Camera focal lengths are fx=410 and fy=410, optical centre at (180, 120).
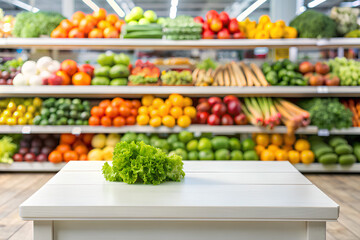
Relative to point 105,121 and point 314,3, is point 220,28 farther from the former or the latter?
point 314,3

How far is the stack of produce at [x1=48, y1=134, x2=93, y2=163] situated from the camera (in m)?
5.05

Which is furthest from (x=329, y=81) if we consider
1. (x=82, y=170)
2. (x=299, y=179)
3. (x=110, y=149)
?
(x=82, y=170)

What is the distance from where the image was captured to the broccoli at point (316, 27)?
509 cm

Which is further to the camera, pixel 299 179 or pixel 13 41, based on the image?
pixel 13 41

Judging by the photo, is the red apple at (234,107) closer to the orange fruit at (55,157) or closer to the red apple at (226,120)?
the red apple at (226,120)

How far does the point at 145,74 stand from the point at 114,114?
2.08 ft

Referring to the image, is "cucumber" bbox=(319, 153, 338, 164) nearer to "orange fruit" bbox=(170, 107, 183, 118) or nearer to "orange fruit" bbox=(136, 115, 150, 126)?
"orange fruit" bbox=(170, 107, 183, 118)

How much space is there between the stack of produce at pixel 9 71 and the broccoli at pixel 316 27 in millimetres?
3641

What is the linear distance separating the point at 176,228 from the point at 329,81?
395 cm

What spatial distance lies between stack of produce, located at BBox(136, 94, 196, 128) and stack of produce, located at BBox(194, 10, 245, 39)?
34.6 inches

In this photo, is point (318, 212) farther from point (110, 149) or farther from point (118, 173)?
point (110, 149)

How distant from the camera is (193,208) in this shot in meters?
1.63

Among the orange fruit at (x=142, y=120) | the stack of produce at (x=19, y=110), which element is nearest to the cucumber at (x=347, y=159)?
the orange fruit at (x=142, y=120)

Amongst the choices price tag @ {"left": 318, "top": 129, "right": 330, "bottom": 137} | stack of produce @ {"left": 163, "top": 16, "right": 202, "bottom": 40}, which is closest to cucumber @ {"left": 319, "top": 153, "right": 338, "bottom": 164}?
price tag @ {"left": 318, "top": 129, "right": 330, "bottom": 137}
